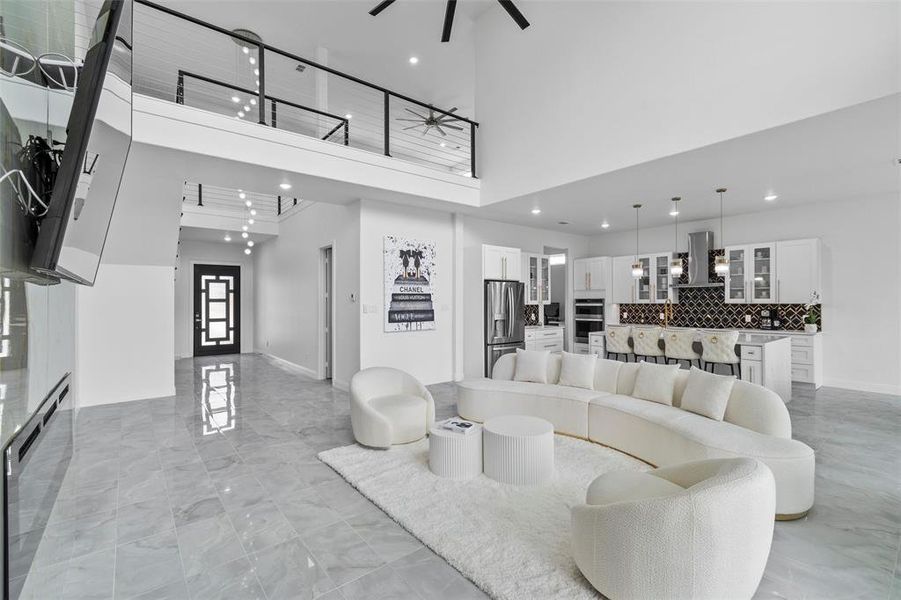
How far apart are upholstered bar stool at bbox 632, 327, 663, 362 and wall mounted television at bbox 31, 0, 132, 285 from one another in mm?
5967

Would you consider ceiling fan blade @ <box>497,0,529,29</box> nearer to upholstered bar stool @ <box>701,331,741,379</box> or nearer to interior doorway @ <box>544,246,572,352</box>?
upholstered bar stool @ <box>701,331,741,379</box>

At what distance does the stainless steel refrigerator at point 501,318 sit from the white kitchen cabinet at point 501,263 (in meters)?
0.14

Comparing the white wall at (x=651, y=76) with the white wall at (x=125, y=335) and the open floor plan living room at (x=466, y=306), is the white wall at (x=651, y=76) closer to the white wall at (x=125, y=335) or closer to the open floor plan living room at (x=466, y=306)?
the open floor plan living room at (x=466, y=306)

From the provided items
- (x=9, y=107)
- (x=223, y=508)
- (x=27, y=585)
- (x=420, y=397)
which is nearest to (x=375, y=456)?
(x=420, y=397)

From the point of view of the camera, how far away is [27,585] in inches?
80.0

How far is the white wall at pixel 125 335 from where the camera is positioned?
18.2 ft

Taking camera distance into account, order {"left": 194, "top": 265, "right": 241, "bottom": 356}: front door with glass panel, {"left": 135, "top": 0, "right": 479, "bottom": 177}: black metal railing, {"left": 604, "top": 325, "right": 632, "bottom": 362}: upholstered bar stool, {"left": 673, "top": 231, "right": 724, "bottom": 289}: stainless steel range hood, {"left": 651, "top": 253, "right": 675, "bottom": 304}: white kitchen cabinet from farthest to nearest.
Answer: {"left": 194, "top": 265, "right": 241, "bottom": 356}: front door with glass panel, {"left": 651, "top": 253, "right": 675, "bottom": 304}: white kitchen cabinet, {"left": 673, "top": 231, "right": 724, "bottom": 289}: stainless steel range hood, {"left": 604, "top": 325, "right": 632, "bottom": 362}: upholstered bar stool, {"left": 135, "top": 0, "right": 479, "bottom": 177}: black metal railing

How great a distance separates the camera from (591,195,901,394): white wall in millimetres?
5953

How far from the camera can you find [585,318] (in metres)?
9.06

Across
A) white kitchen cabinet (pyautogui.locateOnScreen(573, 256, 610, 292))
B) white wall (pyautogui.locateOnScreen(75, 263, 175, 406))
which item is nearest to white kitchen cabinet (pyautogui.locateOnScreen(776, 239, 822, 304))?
white kitchen cabinet (pyautogui.locateOnScreen(573, 256, 610, 292))

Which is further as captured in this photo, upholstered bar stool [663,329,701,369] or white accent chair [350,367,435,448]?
upholstered bar stool [663,329,701,369]

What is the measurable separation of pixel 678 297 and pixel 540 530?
6950 mm

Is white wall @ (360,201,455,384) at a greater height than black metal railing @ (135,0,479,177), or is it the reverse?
black metal railing @ (135,0,479,177)

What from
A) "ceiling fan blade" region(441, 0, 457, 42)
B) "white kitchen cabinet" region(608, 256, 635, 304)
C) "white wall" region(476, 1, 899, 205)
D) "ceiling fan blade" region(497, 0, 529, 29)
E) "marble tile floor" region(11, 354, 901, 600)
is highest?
"ceiling fan blade" region(497, 0, 529, 29)
